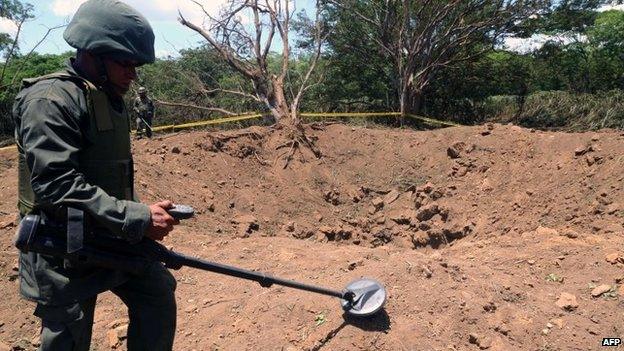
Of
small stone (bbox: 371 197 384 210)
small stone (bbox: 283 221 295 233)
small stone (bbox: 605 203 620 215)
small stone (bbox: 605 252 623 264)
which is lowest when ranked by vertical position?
small stone (bbox: 283 221 295 233)

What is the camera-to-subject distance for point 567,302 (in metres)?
3.51

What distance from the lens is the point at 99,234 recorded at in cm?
220

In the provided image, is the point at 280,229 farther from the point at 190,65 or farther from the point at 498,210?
the point at 190,65

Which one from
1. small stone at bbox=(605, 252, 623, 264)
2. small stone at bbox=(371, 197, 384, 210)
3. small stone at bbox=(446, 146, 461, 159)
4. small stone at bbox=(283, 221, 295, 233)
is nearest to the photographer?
small stone at bbox=(605, 252, 623, 264)

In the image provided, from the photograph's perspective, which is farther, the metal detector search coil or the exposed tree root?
the exposed tree root

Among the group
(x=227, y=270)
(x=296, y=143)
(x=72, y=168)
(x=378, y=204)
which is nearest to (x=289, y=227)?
(x=378, y=204)

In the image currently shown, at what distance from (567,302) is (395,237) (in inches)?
147

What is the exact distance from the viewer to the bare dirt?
3357 mm

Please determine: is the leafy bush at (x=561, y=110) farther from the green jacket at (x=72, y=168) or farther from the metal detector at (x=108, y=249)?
the green jacket at (x=72, y=168)

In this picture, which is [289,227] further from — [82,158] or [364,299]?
[82,158]

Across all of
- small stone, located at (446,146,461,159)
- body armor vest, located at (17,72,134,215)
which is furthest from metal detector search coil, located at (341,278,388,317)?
small stone, located at (446,146,461,159)

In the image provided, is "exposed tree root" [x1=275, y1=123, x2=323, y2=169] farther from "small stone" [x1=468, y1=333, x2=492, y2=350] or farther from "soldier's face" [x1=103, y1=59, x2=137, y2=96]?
"soldier's face" [x1=103, y1=59, x2=137, y2=96]

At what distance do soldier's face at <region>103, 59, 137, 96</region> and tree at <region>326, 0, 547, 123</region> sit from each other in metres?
11.7

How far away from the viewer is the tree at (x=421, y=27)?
547 inches
